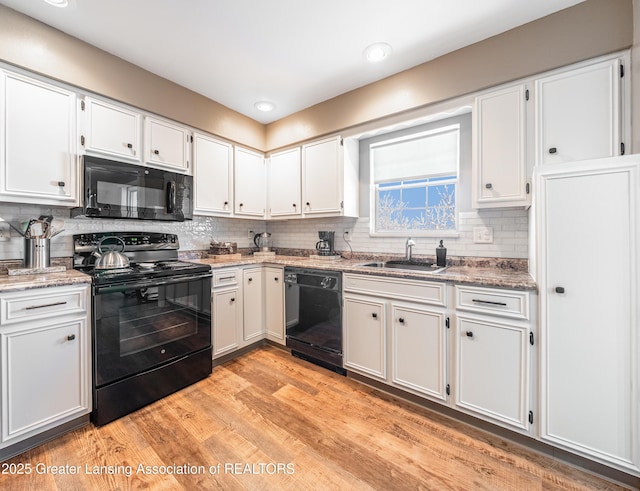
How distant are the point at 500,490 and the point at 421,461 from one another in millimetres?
365

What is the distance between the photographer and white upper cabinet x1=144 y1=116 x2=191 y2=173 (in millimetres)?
2455

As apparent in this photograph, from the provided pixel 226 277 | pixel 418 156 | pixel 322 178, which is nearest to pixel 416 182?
pixel 418 156

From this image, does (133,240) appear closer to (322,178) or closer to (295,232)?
(295,232)

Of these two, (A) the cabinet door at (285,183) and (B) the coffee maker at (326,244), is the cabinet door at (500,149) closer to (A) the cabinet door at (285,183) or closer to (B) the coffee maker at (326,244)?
(B) the coffee maker at (326,244)

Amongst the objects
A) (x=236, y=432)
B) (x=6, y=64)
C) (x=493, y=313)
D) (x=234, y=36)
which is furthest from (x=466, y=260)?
(x=6, y=64)

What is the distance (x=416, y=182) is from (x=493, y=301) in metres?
1.44

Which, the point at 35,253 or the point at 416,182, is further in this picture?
the point at 416,182

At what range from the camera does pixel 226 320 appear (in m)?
2.70

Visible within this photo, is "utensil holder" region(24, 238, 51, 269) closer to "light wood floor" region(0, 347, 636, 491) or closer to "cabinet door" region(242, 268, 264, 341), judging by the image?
"light wood floor" region(0, 347, 636, 491)

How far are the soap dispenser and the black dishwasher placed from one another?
0.85 m

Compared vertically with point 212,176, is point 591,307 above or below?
below

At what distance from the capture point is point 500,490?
1.36 meters

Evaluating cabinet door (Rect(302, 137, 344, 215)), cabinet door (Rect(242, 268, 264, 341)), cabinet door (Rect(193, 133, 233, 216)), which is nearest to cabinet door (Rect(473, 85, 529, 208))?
cabinet door (Rect(302, 137, 344, 215))

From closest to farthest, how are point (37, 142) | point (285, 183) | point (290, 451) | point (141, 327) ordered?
point (290, 451) < point (37, 142) < point (141, 327) < point (285, 183)
